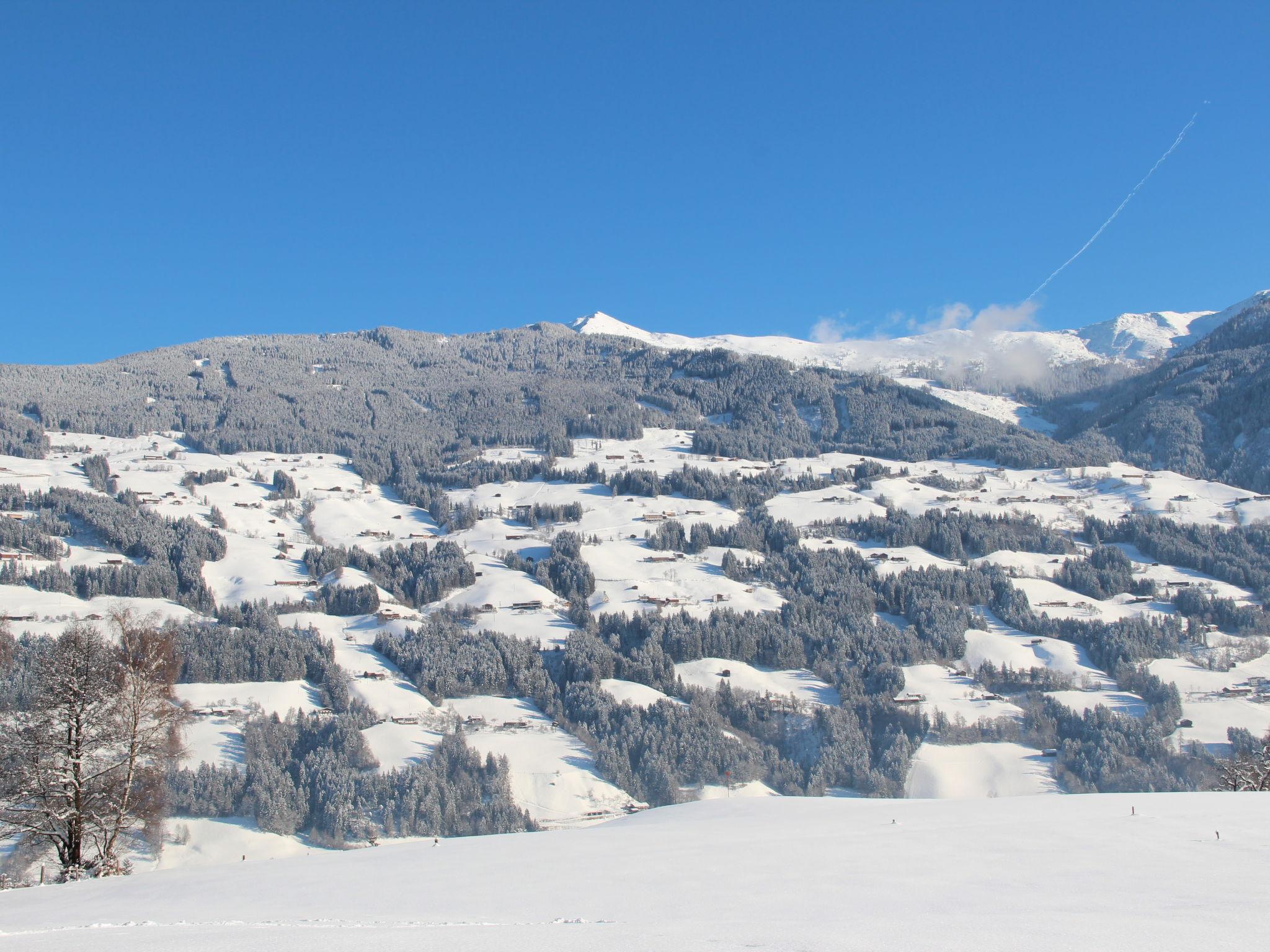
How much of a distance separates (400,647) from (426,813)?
86.1ft

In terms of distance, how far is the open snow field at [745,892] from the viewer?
34.0ft

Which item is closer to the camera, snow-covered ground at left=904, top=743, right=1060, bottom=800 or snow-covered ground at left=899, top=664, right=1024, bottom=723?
snow-covered ground at left=904, top=743, right=1060, bottom=800

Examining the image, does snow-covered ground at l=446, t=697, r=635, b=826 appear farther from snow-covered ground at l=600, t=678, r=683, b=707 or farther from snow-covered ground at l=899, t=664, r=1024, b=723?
snow-covered ground at l=899, t=664, r=1024, b=723

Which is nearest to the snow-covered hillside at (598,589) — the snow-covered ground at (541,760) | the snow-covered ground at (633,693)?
the snow-covered ground at (541,760)

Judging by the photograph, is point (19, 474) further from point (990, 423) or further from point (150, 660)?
point (990, 423)

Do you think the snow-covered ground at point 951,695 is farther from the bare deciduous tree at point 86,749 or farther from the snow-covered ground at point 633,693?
the bare deciduous tree at point 86,749

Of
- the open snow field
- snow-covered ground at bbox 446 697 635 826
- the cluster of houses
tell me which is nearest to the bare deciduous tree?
the open snow field

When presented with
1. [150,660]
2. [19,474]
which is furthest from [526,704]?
[19,474]

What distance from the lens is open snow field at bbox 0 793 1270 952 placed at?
34.0 feet

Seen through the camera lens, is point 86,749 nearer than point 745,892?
No

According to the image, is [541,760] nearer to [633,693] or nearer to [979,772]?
[633,693]

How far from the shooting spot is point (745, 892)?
1347 centimetres

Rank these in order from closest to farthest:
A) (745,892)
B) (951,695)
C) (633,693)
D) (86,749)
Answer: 1. (745,892)
2. (86,749)
3. (633,693)
4. (951,695)

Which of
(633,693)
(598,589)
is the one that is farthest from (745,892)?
(598,589)
